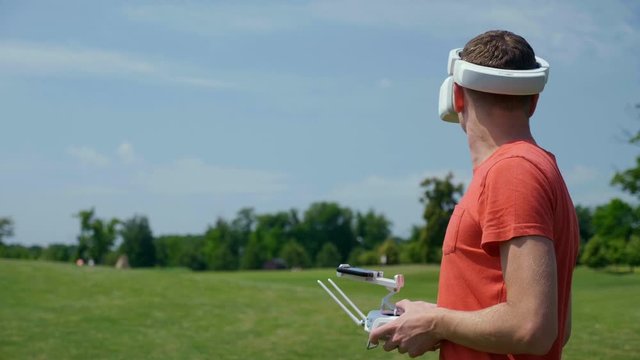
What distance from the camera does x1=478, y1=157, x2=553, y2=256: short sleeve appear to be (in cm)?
240

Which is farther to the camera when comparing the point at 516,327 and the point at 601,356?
the point at 601,356

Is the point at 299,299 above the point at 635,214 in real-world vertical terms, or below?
below

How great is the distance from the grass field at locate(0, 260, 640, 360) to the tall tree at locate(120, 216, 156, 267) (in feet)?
242

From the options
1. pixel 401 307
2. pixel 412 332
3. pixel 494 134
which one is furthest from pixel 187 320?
pixel 494 134

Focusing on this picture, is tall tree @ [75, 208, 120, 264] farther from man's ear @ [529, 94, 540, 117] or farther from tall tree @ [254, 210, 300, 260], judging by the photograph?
man's ear @ [529, 94, 540, 117]

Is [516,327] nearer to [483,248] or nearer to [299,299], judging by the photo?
[483,248]

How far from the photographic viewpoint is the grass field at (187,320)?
14.1 m

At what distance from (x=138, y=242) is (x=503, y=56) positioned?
3922 inches

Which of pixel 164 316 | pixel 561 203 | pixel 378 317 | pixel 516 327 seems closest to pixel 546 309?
pixel 516 327

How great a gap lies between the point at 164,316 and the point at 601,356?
8386 mm

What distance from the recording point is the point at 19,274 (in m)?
23.1

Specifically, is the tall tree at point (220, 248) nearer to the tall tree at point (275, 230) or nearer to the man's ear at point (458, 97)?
the tall tree at point (275, 230)

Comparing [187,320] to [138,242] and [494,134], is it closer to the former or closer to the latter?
[494,134]

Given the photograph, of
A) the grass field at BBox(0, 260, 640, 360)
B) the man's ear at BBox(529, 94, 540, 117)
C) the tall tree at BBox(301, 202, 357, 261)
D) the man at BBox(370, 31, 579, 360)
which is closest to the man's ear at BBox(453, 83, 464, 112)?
the man at BBox(370, 31, 579, 360)
